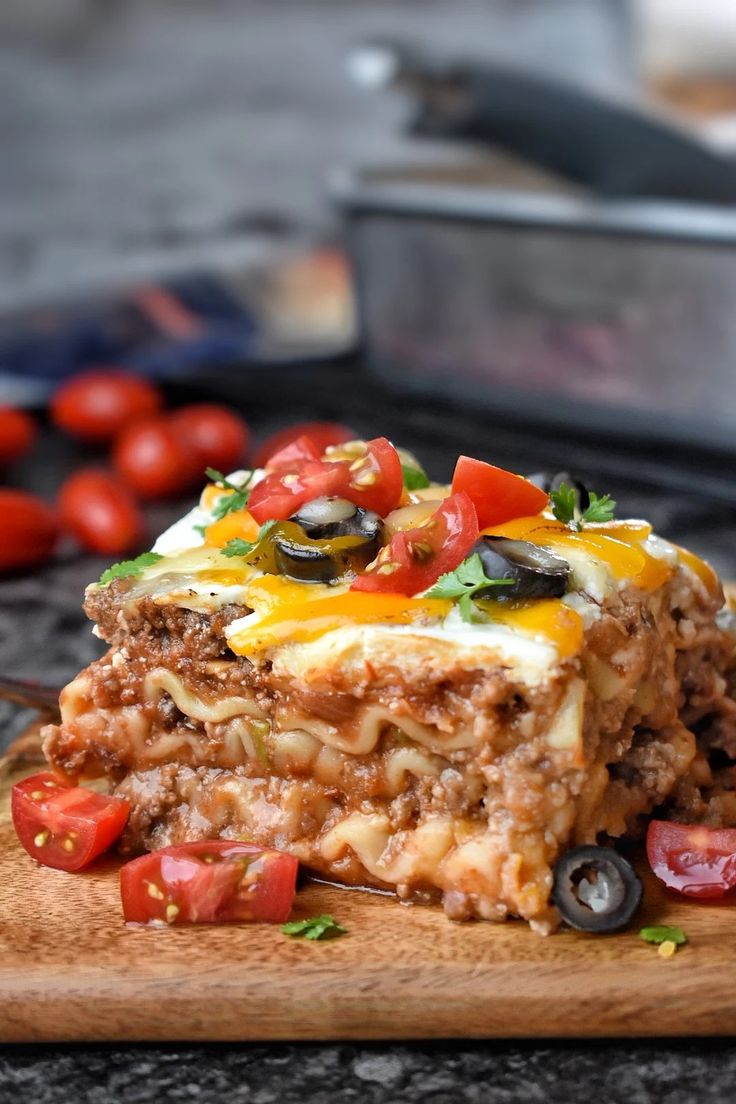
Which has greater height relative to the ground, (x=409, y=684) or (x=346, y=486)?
(x=346, y=486)

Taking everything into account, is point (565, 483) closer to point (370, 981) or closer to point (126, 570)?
point (126, 570)

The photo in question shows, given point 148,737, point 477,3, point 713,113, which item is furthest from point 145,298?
point 148,737

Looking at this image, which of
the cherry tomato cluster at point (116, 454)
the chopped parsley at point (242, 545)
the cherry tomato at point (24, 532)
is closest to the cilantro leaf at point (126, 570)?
the chopped parsley at point (242, 545)

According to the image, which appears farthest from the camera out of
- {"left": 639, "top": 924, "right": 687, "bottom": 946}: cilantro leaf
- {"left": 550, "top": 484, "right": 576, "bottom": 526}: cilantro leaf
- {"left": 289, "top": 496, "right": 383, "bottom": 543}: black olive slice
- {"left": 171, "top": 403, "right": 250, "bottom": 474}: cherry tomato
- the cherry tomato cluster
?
{"left": 171, "top": 403, "right": 250, "bottom": 474}: cherry tomato

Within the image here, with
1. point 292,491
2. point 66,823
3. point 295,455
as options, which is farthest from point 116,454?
point 66,823

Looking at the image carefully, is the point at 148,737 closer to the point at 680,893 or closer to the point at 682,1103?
the point at 680,893

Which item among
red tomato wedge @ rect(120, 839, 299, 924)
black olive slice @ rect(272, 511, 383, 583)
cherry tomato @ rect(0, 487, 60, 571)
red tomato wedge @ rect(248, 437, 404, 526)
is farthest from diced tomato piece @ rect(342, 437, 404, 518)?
cherry tomato @ rect(0, 487, 60, 571)

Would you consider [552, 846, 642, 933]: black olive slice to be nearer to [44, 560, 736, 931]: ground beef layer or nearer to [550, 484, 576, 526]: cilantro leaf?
[44, 560, 736, 931]: ground beef layer

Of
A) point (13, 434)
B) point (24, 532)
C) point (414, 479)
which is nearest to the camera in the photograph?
point (414, 479)

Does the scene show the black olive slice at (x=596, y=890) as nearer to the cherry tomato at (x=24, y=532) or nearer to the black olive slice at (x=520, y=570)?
the black olive slice at (x=520, y=570)
